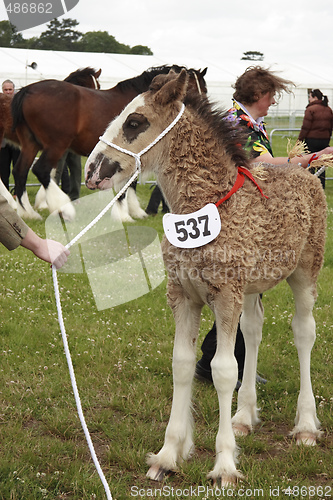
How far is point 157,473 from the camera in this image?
11.0 feet

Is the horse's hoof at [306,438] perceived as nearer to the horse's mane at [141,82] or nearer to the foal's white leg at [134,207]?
the foal's white leg at [134,207]

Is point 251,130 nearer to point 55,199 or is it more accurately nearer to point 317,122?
point 55,199

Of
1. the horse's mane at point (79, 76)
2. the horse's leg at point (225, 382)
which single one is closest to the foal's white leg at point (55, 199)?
the horse's mane at point (79, 76)

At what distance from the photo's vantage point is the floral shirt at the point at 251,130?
13.3 feet

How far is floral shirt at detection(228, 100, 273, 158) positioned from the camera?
407 centimetres

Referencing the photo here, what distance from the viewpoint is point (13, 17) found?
15.9 ft

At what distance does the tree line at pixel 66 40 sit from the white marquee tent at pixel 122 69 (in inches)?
586

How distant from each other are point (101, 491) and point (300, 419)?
150cm

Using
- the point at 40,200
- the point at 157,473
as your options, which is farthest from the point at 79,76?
the point at 157,473

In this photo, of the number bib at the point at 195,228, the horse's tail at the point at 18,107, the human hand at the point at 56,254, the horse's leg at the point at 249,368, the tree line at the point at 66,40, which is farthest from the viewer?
the tree line at the point at 66,40

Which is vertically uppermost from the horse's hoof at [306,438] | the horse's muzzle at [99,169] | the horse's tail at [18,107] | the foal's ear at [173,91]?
the foal's ear at [173,91]

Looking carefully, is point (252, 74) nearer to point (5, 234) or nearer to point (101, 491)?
point (5, 234)

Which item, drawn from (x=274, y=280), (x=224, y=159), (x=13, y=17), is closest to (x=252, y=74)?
(x=224, y=159)

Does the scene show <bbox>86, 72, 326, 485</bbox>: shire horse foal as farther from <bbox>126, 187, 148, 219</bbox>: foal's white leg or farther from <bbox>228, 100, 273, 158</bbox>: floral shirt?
<bbox>126, 187, 148, 219</bbox>: foal's white leg
